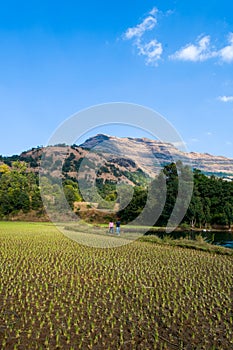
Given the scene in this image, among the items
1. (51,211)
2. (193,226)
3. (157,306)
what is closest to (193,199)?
(193,226)

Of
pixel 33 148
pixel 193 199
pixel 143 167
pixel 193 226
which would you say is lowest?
pixel 193 226

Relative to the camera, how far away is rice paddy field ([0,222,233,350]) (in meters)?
5.39

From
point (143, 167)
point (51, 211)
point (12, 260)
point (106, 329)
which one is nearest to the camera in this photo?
point (106, 329)

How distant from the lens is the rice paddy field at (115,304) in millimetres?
5391

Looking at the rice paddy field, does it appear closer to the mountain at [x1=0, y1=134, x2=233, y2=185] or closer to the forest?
the mountain at [x1=0, y1=134, x2=233, y2=185]

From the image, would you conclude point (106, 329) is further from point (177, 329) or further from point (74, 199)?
point (74, 199)

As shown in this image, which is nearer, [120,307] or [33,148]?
[120,307]

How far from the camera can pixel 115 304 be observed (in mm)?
7176

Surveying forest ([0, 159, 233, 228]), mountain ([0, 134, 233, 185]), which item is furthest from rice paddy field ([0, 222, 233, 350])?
forest ([0, 159, 233, 228])

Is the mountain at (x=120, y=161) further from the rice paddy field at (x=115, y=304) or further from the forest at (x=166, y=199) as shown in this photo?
the rice paddy field at (x=115, y=304)

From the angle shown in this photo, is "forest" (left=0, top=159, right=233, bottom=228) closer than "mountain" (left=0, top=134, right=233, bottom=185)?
No

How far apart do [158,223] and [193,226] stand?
4404mm

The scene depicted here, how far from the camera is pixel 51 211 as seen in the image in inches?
1865

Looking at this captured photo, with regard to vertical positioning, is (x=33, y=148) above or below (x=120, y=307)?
above
